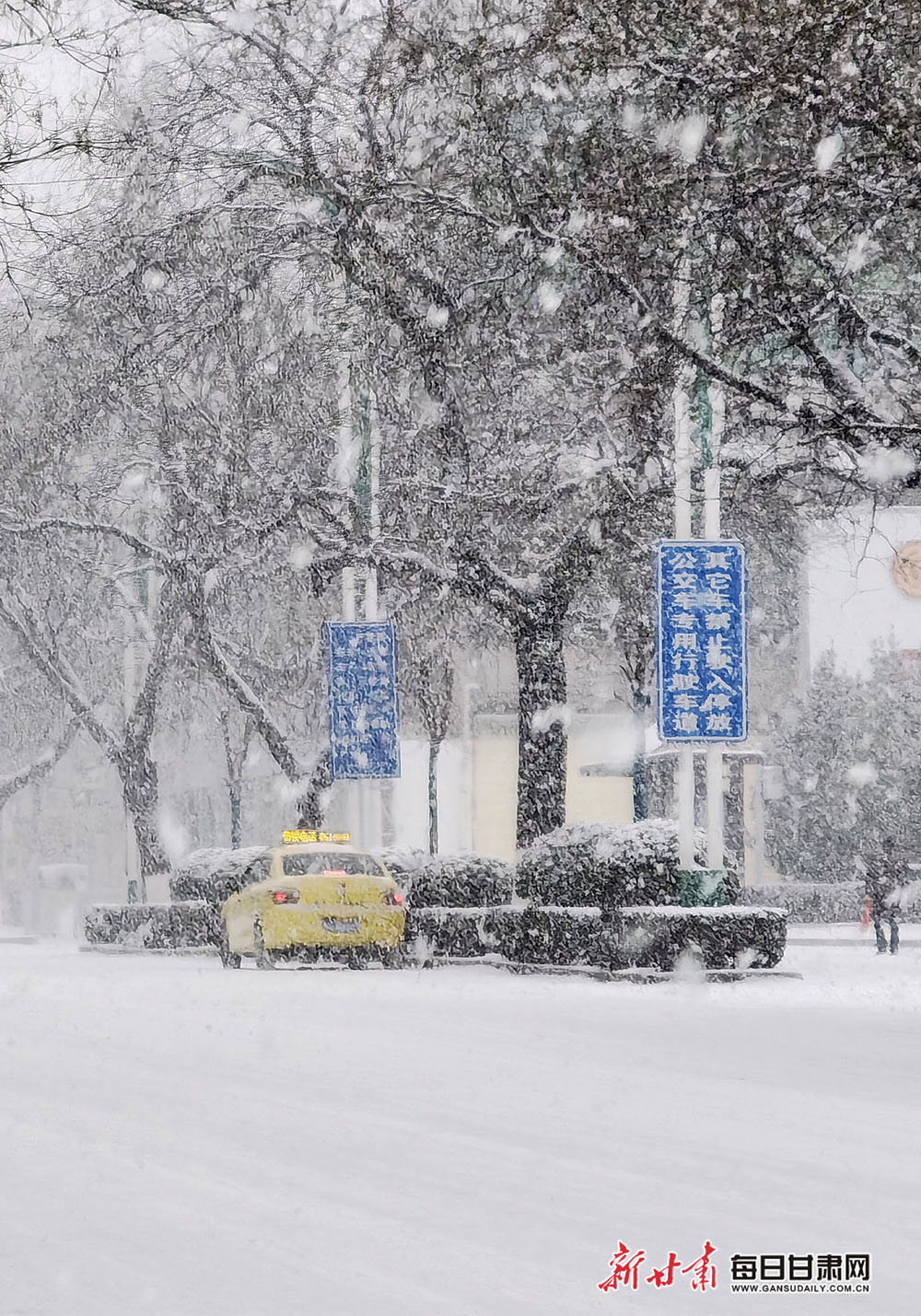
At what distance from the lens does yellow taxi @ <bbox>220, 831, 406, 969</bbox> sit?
27484 mm

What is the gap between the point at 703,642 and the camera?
25.5m

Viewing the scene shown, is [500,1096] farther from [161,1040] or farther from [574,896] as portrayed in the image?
[574,896]

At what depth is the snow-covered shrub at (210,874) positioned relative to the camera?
3691 cm

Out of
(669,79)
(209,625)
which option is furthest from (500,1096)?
(209,625)

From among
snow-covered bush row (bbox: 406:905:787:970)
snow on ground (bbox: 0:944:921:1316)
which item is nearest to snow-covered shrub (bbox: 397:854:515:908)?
snow-covered bush row (bbox: 406:905:787:970)

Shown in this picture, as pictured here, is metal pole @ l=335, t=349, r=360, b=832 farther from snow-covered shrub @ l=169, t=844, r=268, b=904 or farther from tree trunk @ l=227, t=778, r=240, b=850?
tree trunk @ l=227, t=778, r=240, b=850

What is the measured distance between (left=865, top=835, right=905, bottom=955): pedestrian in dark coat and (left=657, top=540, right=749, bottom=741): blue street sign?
874cm

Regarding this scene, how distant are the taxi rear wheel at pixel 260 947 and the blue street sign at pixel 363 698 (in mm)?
5143

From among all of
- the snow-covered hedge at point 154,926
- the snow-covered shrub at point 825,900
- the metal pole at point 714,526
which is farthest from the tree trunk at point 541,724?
the snow-covered shrub at point 825,900

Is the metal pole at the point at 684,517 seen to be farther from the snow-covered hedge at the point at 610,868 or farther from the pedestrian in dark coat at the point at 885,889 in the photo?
the pedestrian in dark coat at the point at 885,889

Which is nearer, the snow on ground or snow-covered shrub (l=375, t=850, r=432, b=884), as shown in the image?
the snow on ground

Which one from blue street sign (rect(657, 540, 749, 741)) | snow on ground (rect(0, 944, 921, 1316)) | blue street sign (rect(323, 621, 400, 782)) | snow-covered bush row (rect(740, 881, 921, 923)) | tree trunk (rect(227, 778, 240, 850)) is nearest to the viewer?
snow on ground (rect(0, 944, 921, 1316))

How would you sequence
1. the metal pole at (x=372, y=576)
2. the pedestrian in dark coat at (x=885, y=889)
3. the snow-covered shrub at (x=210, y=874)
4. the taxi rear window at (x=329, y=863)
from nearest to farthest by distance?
the taxi rear window at (x=329, y=863)
the metal pole at (x=372, y=576)
the pedestrian in dark coat at (x=885, y=889)
the snow-covered shrub at (x=210, y=874)

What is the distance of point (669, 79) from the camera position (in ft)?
55.3
